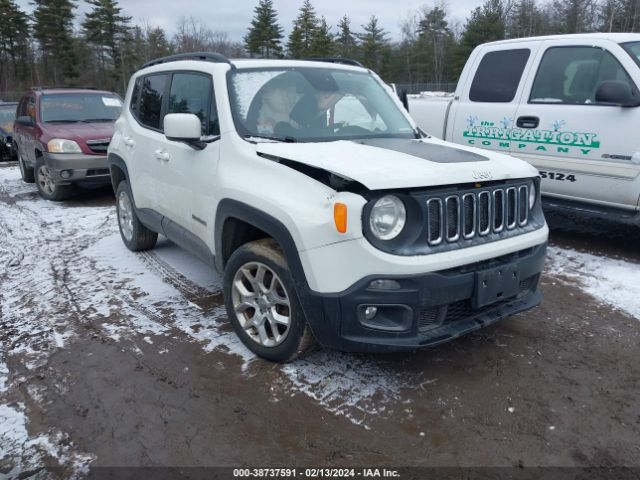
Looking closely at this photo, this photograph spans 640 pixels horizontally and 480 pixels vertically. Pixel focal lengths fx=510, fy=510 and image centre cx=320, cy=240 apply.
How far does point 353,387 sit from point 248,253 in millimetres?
1070

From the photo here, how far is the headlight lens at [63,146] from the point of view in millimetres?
8336

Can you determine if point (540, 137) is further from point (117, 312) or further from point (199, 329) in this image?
point (117, 312)

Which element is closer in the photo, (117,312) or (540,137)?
(117,312)

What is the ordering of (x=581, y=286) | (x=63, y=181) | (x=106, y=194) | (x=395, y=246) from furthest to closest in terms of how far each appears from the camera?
(x=106, y=194) → (x=63, y=181) → (x=581, y=286) → (x=395, y=246)

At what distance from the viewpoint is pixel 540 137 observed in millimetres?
5734

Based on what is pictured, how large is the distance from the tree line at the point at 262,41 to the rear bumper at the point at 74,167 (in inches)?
→ 1708

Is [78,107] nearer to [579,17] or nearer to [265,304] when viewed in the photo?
[265,304]

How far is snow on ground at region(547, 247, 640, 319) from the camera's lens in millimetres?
4453

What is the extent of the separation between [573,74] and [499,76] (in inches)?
35.5

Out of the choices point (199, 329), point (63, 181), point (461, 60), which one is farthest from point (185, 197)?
point (461, 60)

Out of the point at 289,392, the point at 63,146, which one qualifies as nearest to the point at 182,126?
the point at 289,392

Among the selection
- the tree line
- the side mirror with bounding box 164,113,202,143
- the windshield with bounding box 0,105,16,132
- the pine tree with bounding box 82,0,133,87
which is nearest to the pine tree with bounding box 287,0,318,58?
the tree line

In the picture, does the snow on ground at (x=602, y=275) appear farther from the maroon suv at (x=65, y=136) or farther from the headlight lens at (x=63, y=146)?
the headlight lens at (x=63, y=146)

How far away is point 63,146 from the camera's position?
834 centimetres
